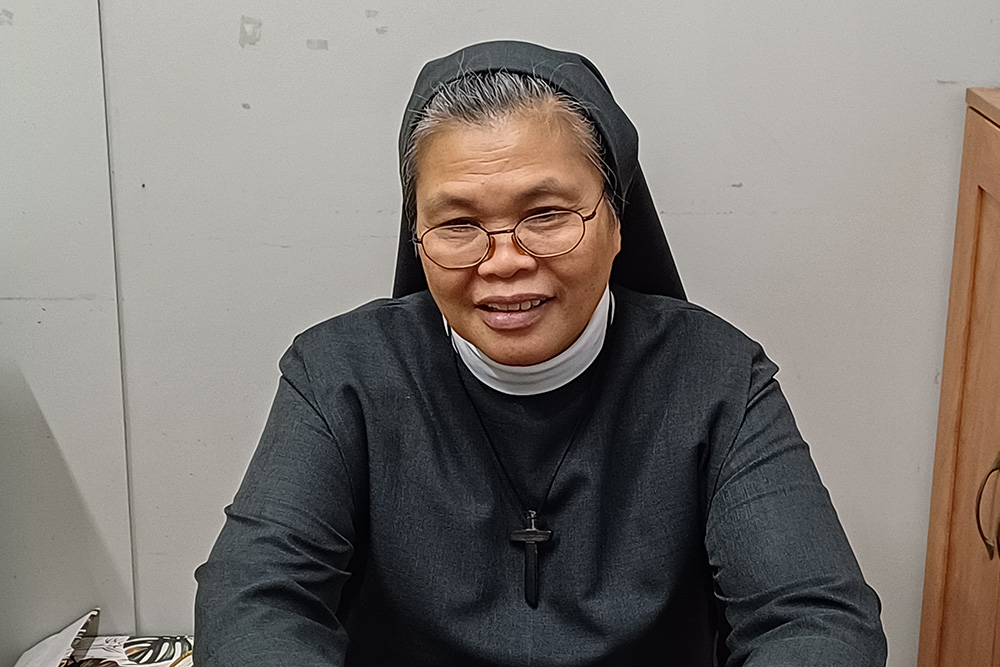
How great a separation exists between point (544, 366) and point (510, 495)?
0.18 m

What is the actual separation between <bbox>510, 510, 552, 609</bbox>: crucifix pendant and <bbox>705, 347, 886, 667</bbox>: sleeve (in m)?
0.21

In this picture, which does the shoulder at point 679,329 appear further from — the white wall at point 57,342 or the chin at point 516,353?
the white wall at point 57,342

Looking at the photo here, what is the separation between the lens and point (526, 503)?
1625mm

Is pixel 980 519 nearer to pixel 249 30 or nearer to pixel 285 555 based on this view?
pixel 285 555

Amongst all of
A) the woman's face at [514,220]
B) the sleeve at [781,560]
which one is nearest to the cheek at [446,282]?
the woman's face at [514,220]

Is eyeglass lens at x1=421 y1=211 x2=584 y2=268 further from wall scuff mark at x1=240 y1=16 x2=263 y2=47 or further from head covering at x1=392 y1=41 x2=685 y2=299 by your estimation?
wall scuff mark at x1=240 y1=16 x2=263 y2=47

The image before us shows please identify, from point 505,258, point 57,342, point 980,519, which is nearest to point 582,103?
point 505,258

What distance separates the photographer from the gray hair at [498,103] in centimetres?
147

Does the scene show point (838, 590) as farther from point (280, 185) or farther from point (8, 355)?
point (8, 355)

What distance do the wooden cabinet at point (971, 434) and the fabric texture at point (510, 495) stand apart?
24.2 inches

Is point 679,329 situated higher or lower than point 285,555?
higher

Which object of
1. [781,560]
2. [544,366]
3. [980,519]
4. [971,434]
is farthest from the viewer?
[971,434]

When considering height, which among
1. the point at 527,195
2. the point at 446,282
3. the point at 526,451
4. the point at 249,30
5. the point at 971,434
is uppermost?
the point at 249,30

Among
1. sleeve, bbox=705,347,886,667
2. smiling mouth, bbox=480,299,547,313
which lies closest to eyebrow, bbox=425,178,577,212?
smiling mouth, bbox=480,299,547,313
